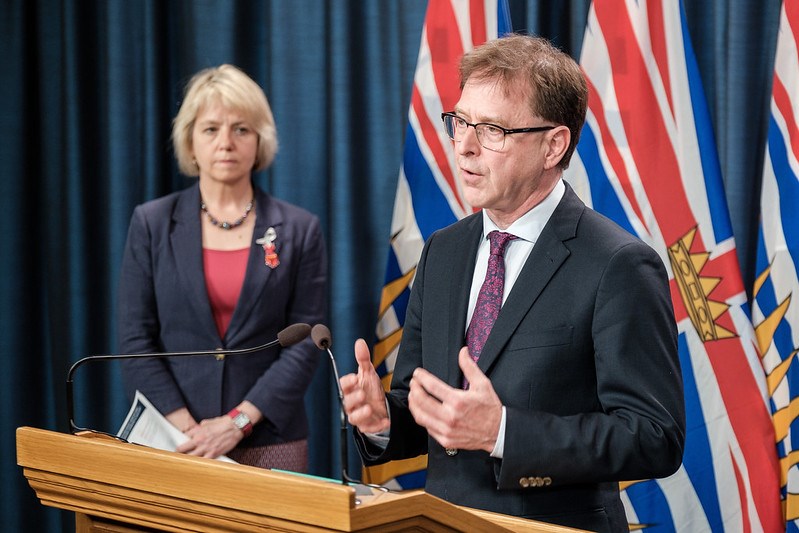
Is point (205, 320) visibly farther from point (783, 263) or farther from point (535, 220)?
point (783, 263)

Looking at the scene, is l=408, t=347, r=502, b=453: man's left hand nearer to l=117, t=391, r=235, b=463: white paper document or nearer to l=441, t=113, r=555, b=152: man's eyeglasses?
l=441, t=113, r=555, b=152: man's eyeglasses

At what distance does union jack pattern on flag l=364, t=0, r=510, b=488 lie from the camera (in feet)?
11.3

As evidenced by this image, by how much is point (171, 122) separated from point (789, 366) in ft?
8.48

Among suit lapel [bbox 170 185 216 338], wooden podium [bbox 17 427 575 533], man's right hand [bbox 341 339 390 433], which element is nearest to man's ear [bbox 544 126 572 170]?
man's right hand [bbox 341 339 390 433]

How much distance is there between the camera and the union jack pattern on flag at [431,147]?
3.43 m

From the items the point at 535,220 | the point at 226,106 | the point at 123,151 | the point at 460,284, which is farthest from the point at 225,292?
the point at 535,220

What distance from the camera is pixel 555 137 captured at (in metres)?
1.90

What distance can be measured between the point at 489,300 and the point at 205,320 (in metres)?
1.40

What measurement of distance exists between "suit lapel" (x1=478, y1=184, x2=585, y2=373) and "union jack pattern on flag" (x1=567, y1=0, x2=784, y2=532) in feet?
4.70

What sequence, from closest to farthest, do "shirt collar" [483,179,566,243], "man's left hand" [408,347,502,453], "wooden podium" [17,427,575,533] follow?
"wooden podium" [17,427,575,533], "man's left hand" [408,347,502,453], "shirt collar" [483,179,566,243]

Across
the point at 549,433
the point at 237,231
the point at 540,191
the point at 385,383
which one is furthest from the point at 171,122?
the point at 549,433

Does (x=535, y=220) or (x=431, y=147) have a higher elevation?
(x=431, y=147)

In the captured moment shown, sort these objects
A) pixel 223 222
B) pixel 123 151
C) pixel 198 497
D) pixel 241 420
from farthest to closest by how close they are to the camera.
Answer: pixel 123 151, pixel 223 222, pixel 241 420, pixel 198 497

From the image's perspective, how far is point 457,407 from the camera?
150 centimetres
